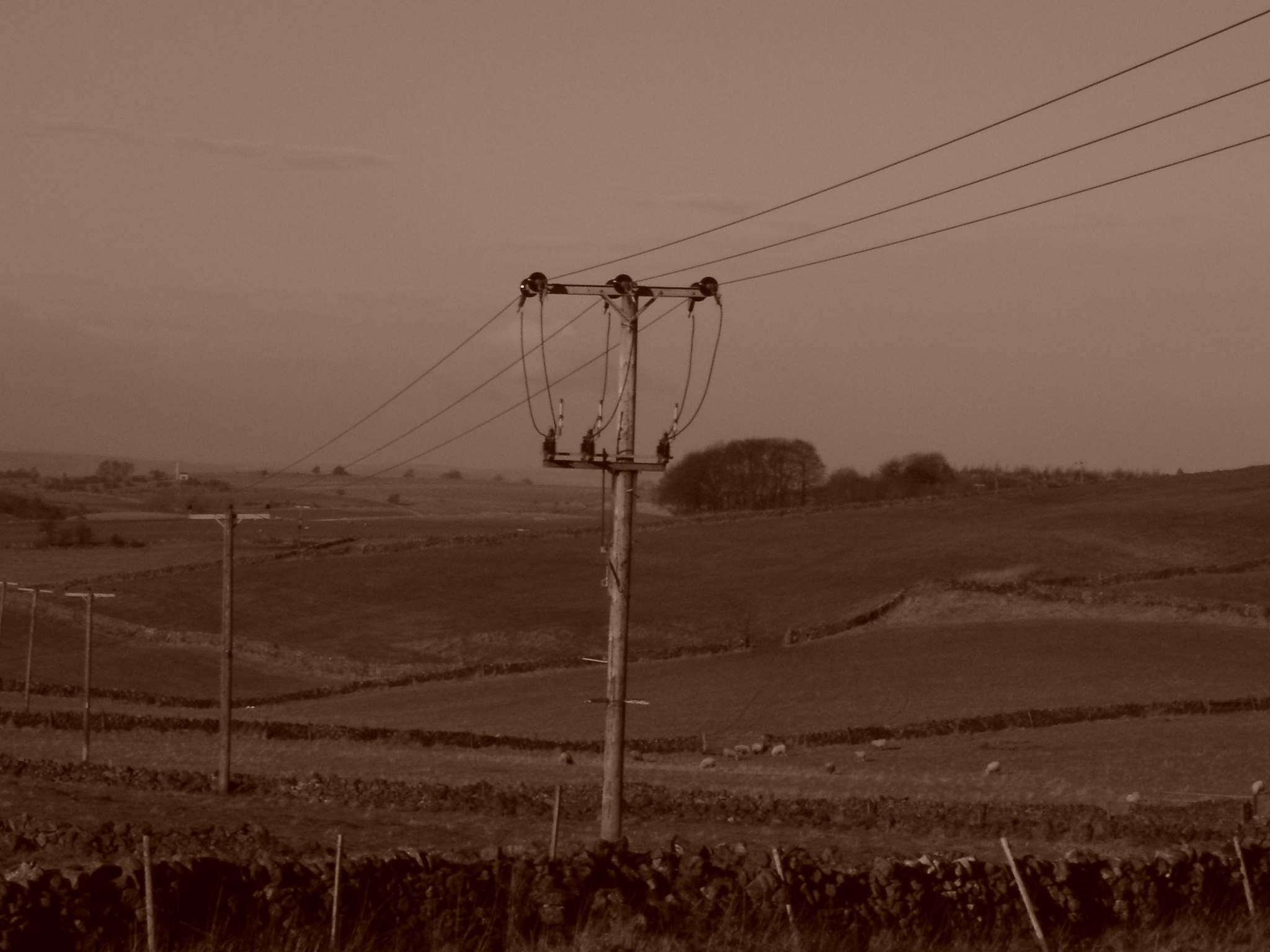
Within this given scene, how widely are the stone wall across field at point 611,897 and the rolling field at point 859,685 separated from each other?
93.7 ft

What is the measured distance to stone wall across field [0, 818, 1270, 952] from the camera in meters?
15.8

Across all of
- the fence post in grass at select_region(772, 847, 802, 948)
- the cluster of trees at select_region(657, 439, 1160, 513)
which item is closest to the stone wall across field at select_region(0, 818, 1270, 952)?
the fence post in grass at select_region(772, 847, 802, 948)

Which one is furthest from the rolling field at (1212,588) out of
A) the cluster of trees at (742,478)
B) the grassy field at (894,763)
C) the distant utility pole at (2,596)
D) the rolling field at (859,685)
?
the cluster of trees at (742,478)

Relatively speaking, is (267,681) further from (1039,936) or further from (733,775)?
(1039,936)

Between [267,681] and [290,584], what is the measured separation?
1843 cm

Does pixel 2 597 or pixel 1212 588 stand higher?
pixel 1212 588

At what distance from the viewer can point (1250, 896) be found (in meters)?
19.6

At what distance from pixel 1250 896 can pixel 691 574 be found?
7106 centimetres

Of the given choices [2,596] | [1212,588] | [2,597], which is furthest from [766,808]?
[1212,588]

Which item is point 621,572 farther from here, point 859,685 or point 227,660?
point 859,685

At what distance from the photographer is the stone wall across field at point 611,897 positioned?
15820mm

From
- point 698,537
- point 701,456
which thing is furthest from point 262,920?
point 701,456

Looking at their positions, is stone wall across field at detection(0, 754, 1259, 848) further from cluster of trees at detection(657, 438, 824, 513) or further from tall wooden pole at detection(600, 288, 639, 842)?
cluster of trees at detection(657, 438, 824, 513)

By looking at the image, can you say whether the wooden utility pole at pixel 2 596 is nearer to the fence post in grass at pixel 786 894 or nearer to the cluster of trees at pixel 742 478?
the fence post in grass at pixel 786 894
